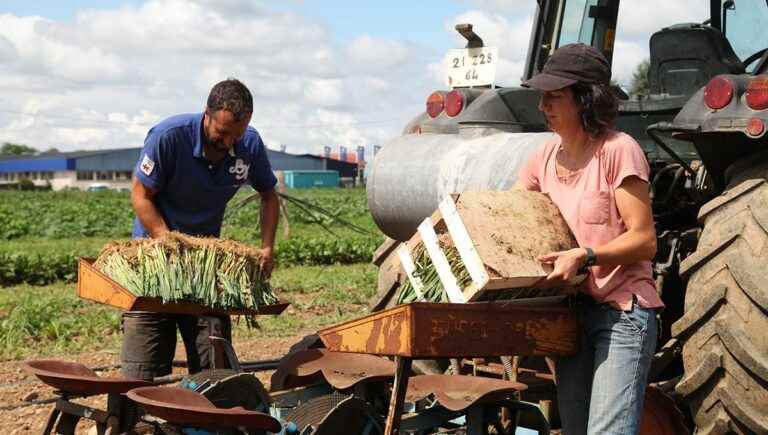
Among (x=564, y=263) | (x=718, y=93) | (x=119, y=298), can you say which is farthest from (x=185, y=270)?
(x=718, y=93)

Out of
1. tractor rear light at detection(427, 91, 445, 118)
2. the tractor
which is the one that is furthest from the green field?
the tractor

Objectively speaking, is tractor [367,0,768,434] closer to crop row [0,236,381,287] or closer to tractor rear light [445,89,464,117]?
tractor rear light [445,89,464,117]

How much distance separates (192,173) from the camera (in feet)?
15.2

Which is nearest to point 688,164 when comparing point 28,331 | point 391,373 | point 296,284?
point 391,373

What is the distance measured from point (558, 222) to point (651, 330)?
43 cm

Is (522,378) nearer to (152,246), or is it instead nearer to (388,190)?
(388,190)

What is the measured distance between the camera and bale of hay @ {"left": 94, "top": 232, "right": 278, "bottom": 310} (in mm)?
4148

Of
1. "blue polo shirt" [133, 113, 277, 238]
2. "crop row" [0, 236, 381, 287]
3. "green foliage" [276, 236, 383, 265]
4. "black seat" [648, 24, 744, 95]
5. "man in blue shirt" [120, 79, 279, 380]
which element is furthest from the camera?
"green foliage" [276, 236, 383, 265]

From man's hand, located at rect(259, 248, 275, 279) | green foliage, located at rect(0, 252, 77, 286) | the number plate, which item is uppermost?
the number plate

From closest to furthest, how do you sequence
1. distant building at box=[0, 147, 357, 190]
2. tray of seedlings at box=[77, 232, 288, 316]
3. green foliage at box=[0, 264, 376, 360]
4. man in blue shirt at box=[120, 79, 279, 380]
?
tray of seedlings at box=[77, 232, 288, 316] < man in blue shirt at box=[120, 79, 279, 380] < green foliage at box=[0, 264, 376, 360] < distant building at box=[0, 147, 357, 190]

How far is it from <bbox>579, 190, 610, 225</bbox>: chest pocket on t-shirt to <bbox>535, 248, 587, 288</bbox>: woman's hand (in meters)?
0.15

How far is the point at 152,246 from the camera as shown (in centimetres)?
423

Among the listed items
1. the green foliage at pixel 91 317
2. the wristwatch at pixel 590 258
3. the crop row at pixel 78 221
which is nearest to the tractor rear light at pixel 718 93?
the wristwatch at pixel 590 258

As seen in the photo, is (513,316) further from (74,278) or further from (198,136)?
(74,278)
